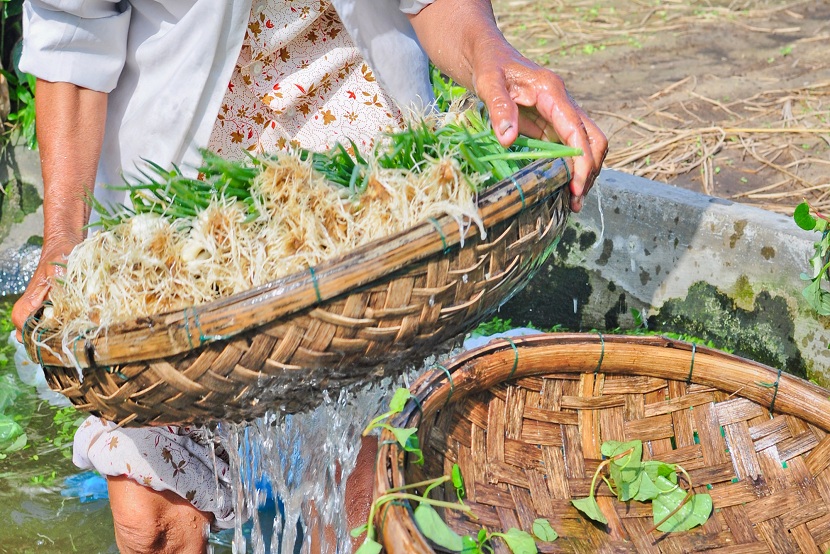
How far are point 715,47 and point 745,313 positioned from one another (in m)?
2.78

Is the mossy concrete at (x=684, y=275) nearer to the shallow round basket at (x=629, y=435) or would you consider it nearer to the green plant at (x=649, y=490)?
the shallow round basket at (x=629, y=435)

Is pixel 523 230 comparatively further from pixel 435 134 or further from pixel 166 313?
pixel 166 313

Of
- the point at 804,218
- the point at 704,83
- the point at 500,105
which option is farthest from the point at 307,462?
the point at 704,83

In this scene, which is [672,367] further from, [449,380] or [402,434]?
[402,434]

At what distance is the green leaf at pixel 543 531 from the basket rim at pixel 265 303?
573 millimetres

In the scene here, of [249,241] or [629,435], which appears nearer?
[249,241]

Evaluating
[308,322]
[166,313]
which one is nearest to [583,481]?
[308,322]

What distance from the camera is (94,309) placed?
1.50 m

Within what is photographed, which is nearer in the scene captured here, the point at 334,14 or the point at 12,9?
the point at 334,14

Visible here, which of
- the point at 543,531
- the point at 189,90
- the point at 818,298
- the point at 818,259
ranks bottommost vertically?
the point at 818,298

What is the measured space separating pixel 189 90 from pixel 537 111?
0.81 metres

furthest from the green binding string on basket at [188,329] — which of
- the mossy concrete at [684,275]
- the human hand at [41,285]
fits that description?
the mossy concrete at [684,275]

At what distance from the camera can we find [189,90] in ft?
6.63

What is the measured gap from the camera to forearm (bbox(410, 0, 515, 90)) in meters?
1.93
